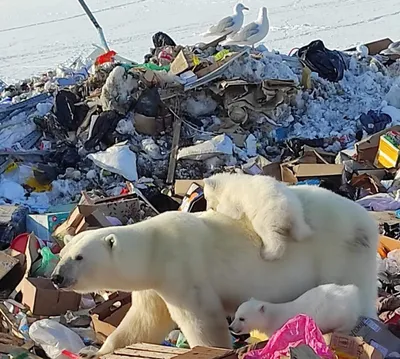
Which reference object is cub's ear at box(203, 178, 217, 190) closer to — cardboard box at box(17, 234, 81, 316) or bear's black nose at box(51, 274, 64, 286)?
bear's black nose at box(51, 274, 64, 286)

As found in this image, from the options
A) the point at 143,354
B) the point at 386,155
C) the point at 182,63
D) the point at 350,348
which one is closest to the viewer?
the point at 350,348

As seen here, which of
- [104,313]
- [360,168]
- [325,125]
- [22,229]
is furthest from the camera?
[325,125]

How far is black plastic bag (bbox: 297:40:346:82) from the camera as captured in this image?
10.3 m

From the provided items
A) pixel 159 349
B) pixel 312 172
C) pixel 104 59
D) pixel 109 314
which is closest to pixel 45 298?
pixel 109 314

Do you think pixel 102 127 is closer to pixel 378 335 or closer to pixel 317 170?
pixel 317 170

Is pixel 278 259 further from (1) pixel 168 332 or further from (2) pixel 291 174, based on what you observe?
(2) pixel 291 174

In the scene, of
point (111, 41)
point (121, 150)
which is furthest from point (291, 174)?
point (111, 41)

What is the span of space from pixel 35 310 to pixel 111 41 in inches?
494

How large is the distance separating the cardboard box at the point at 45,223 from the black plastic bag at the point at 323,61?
16.4 feet

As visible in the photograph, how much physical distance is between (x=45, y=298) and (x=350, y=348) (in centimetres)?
218

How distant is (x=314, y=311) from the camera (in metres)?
3.39

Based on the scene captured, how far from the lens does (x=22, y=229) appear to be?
6457 mm

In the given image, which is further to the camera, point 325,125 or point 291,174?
point 325,125

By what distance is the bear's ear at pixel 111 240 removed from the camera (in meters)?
3.55
